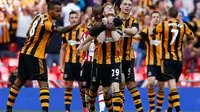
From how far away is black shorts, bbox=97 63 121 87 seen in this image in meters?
14.1

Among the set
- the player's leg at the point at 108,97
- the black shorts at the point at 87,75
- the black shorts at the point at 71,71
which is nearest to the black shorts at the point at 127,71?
the player's leg at the point at 108,97

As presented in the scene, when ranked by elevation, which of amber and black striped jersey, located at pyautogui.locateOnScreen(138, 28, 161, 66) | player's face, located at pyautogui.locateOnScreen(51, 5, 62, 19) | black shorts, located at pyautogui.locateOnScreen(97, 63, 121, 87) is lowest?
black shorts, located at pyautogui.locateOnScreen(97, 63, 121, 87)

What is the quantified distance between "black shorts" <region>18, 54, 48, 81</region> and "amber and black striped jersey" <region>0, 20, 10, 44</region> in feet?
21.6

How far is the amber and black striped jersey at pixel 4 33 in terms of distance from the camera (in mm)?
21234

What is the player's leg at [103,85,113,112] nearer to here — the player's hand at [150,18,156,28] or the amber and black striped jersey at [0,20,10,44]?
the player's hand at [150,18,156,28]

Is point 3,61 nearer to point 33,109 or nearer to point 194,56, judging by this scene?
point 33,109

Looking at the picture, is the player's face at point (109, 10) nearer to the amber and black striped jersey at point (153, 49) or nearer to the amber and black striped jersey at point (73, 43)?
the amber and black striped jersey at point (73, 43)

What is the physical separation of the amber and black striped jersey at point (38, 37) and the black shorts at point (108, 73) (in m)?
1.19

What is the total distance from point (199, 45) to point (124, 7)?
24.8 ft

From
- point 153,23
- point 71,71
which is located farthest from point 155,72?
point 71,71

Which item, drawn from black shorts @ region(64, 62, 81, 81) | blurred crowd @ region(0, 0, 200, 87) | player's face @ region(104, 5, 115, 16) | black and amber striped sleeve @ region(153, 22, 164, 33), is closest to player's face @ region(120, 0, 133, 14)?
black and amber striped sleeve @ region(153, 22, 164, 33)

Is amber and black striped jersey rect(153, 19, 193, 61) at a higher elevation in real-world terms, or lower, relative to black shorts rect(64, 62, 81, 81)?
higher

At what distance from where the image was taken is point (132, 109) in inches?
763

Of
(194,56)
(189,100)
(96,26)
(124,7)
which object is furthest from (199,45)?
(96,26)
